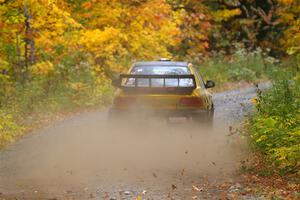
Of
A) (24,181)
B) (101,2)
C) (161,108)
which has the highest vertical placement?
(101,2)

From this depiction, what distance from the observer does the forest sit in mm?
12594

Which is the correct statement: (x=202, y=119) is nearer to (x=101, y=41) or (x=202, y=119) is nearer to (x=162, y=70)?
(x=162, y=70)

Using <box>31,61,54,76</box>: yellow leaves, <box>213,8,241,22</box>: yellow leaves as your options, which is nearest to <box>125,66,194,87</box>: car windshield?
<box>31,61,54,76</box>: yellow leaves

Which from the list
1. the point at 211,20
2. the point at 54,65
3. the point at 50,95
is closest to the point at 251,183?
the point at 50,95

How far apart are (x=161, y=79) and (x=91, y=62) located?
956 centimetres

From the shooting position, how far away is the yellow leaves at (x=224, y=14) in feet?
116

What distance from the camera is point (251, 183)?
9461 millimetres

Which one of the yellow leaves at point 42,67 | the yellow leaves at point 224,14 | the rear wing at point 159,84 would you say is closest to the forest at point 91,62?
the yellow leaves at point 42,67

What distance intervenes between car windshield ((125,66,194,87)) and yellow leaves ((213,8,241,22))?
21.6 meters

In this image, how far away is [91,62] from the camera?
22828mm

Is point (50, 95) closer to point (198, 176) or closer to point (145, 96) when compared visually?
point (145, 96)

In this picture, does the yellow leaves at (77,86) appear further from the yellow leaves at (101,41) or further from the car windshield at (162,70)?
the car windshield at (162,70)

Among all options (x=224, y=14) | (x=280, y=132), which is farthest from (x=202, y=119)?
(x=224, y=14)

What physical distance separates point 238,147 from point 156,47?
12.8m
